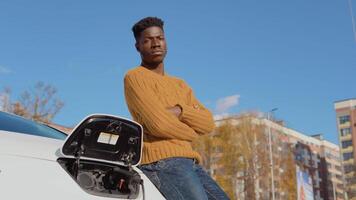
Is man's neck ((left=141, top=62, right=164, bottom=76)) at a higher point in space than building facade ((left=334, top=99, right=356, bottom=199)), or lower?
lower

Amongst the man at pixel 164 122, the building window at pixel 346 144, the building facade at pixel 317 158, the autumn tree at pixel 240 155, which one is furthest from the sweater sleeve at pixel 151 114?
the building window at pixel 346 144

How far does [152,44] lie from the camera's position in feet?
7.80

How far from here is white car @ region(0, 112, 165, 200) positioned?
1766 mm

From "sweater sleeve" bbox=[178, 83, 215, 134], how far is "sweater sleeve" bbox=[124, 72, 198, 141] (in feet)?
0.12

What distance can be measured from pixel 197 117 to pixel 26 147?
0.77 m

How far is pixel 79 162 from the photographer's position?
6.31 feet

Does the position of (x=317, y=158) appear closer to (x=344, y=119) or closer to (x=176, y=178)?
(x=344, y=119)

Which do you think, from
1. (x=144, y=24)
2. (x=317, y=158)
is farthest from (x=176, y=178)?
(x=317, y=158)

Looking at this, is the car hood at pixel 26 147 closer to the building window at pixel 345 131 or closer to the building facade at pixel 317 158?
the building facade at pixel 317 158

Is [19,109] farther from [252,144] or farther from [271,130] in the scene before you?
[271,130]

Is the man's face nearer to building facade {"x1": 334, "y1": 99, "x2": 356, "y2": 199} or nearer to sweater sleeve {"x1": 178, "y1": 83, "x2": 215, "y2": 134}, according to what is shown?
sweater sleeve {"x1": 178, "y1": 83, "x2": 215, "y2": 134}

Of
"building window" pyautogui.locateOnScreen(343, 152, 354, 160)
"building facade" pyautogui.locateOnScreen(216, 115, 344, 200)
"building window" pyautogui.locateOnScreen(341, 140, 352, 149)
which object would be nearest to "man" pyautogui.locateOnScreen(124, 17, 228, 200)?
"building facade" pyautogui.locateOnScreen(216, 115, 344, 200)

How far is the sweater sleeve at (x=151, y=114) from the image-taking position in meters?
2.13

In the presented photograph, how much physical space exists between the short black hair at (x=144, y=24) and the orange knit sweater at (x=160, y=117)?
19 cm
